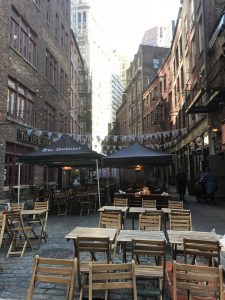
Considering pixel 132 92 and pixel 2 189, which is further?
pixel 132 92

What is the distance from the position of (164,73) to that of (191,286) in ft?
132

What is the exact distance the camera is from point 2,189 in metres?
16.5

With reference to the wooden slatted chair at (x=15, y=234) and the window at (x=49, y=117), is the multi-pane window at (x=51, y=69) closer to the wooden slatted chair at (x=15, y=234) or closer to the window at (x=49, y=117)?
the window at (x=49, y=117)

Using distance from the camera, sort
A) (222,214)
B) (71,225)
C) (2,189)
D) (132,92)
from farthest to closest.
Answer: (132,92) → (2,189) → (222,214) → (71,225)

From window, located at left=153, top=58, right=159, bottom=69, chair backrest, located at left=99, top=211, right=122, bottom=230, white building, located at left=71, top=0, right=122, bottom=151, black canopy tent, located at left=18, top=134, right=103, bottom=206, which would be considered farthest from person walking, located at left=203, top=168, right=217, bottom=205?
white building, located at left=71, top=0, right=122, bottom=151

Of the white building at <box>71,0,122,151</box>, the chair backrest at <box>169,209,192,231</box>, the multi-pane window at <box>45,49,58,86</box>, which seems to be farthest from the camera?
the white building at <box>71,0,122,151</box>

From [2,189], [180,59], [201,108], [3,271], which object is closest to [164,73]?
[180,59]

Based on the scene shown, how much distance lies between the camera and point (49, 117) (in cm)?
2636

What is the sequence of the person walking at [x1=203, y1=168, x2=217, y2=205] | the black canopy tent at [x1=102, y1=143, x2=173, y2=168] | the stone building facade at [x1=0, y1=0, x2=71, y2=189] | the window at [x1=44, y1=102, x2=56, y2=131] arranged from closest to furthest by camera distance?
the black canopy tent at [x1=102, y1=143, x2=173, y2=168] < the stone building facade at [x1=0, y1=0, x2=71, y2=189] < the person walking at [x1=203, y1=168, x2=217, y2=205] < the window at [x1=44, y1=102, x2=56, y2=131]

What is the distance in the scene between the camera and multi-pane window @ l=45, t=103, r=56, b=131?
2550cm

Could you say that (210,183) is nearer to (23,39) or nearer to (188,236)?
(188,236)

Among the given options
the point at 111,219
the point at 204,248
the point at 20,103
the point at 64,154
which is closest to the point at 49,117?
the point at 20,103

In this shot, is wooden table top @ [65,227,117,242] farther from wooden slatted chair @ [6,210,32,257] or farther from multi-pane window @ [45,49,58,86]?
multi-pane window @ [45,49,58,86]

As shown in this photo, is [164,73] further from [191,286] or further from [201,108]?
[191,286]
